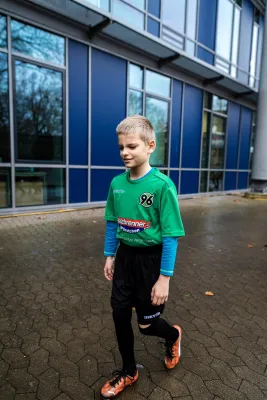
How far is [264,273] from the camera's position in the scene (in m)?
4.51

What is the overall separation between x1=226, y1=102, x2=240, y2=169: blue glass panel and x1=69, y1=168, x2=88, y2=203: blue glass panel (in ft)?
29.3

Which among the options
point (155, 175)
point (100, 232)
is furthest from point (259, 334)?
point (100, 232)

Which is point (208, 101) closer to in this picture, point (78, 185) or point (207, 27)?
point (207, 27)

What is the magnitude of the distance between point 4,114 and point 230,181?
1198cm

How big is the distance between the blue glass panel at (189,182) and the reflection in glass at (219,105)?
11.0 ft

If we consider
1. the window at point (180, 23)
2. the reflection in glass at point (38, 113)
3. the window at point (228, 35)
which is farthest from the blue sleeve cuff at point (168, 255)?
the window at point (228, 35)

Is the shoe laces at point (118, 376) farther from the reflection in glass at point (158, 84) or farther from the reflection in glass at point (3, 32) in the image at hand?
the reflection in glass at point (158, 84)

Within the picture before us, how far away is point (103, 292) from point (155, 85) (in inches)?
360

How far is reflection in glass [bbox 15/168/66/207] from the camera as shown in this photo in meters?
7.99

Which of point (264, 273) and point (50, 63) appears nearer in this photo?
point (264, 273)

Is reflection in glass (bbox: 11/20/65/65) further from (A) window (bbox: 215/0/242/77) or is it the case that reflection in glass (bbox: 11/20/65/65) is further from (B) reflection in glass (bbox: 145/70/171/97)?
(A) window (bbox: 215/0/242/77)

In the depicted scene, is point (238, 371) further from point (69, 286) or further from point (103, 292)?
point (69, 286)

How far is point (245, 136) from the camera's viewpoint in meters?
16.2

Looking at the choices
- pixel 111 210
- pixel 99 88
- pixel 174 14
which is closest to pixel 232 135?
pixel 174 14
